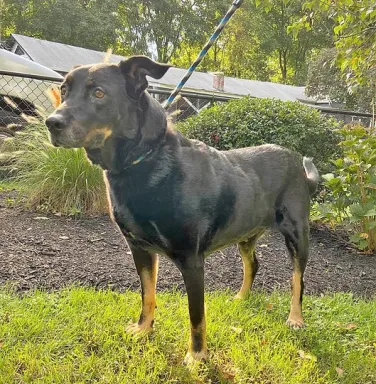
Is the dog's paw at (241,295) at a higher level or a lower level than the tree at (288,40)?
lower

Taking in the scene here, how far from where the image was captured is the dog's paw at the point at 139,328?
2.86 meters

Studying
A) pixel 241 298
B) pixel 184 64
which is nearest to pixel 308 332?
pixel 241 298

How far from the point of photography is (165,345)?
9.27 feet

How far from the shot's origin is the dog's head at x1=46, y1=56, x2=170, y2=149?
7.31 ft

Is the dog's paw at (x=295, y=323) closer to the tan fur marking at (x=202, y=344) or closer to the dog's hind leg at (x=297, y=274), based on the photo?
the dog's hind leg at (x=297, y=274)

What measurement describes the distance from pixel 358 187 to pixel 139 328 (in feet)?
10.3

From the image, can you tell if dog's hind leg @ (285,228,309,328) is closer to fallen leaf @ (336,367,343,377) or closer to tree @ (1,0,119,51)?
fallen leaf @ (336,367,343,377)

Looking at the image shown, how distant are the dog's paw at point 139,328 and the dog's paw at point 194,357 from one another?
14.2 inches

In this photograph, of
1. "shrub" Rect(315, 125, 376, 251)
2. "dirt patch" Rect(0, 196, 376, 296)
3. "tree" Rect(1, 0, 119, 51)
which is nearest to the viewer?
"dirt patch" Rect(0, 196, 376, 296)

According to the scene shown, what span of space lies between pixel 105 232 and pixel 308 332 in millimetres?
2523

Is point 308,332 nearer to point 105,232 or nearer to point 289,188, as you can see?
A: point 289,188

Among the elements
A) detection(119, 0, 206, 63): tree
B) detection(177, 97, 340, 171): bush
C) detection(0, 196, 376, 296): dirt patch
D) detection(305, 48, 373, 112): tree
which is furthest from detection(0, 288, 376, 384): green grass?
detection(119, 0, 206, 63): tree

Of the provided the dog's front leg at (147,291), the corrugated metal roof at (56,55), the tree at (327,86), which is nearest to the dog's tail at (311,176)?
the dog's front leg at (147,291)

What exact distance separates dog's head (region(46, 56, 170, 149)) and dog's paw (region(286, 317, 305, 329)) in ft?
5.90
